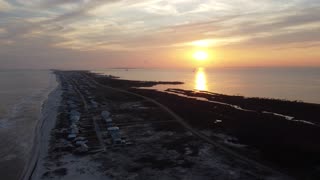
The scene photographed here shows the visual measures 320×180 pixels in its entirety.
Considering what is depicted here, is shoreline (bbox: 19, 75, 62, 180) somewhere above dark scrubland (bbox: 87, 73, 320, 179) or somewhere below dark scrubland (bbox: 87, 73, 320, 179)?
below

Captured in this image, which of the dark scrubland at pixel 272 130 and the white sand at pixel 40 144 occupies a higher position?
the dark scrubland at pixel 272 130

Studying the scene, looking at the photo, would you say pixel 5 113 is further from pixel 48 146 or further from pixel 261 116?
pixel 261 116

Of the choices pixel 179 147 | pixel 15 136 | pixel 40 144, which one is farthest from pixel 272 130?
pixel 15 136

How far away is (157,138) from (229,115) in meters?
14.9

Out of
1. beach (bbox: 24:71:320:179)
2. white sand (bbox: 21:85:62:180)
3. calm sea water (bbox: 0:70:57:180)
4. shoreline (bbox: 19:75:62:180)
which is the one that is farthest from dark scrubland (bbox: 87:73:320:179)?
calm sea water (bbox: 0:70:57:180)

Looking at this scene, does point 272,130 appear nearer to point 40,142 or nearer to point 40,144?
point 40,144

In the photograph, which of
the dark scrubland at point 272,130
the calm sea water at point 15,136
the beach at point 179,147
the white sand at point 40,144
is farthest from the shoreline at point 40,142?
the dark scrubland at point 272,130

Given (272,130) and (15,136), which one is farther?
(15,136)

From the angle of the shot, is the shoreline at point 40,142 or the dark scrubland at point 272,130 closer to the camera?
the shoreline at point 40,142

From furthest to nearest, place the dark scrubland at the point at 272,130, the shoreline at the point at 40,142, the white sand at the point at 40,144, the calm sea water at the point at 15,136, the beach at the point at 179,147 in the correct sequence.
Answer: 1. the calm sea water at the point at 15,136
2. the dark scrubland at the point at 272,130
3. the shoreline at the point at 40,142
4. the white sand at the point at 40,144
5. the beach at the point at 179,147

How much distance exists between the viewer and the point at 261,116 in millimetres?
41656

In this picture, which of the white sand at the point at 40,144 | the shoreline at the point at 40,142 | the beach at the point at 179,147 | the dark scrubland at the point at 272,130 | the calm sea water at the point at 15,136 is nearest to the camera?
the beach at the point at 179,147

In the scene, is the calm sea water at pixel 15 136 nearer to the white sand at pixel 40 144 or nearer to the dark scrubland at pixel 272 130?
the white sand at pixel 40 144

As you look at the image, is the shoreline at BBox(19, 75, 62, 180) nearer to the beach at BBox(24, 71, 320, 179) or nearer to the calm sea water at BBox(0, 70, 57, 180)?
the beach at BBox(24, 71, 320, 179)
